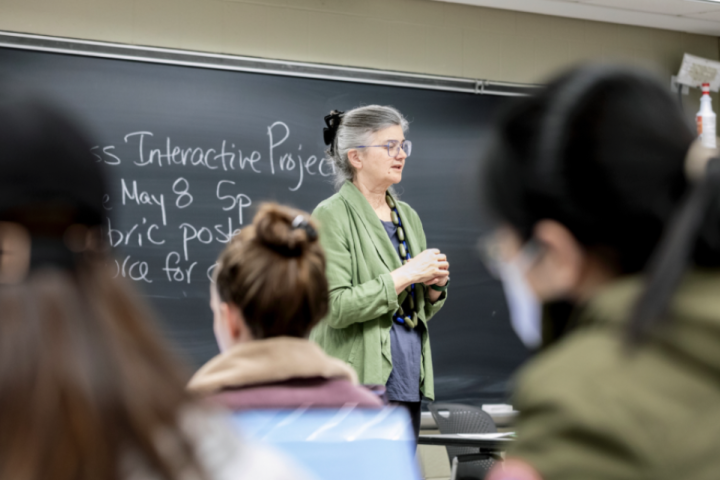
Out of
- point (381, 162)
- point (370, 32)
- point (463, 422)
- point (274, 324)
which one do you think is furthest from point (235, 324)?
point (370, 32)

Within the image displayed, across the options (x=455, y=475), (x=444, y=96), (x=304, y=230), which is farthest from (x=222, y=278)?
(x=444, y=96)

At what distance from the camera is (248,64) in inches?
137

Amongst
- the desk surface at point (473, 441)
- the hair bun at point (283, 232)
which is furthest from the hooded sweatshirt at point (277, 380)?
the desk surface at point (473, 441)

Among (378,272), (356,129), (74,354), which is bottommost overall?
(378,272)

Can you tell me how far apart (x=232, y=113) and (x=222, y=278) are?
7.62 feet

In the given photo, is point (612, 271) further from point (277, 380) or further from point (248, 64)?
point (248, 64)

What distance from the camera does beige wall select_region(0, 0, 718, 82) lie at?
3.28 metres

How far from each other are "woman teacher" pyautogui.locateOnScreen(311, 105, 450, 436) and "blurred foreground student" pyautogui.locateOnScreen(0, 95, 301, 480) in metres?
1.68

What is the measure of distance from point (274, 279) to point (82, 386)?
68cm

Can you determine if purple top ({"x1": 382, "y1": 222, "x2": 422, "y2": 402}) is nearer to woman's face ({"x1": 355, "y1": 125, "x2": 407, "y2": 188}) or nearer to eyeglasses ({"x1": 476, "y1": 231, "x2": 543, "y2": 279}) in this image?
woman's face ({"x1": 355, "y1": 125, "x2": 407, "y2": 188})

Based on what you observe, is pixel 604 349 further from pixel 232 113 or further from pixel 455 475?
pixel 232 113

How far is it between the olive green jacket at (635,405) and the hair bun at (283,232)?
72cm

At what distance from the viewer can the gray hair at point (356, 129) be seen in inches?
104

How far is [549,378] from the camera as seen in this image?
551 millimetres
